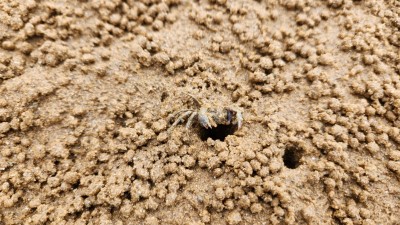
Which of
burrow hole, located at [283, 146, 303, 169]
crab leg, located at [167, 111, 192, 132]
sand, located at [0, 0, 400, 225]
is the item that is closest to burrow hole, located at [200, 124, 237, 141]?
sand, located at [0, 0, 400, 225]

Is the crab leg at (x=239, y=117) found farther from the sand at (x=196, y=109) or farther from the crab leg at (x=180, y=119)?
the crab leg at (x=180, y=119)

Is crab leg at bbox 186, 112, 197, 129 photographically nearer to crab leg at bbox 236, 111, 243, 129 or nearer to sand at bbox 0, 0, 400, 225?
sand at bbox 0, 0, 400, 225

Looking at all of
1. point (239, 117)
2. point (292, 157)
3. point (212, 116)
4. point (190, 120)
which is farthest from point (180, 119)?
point (292, 157)

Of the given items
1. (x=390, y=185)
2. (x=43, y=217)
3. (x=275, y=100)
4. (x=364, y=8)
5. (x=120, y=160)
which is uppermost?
(x=364, y=8)

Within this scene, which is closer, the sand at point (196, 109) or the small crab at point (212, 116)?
the sand at point (196, 109)

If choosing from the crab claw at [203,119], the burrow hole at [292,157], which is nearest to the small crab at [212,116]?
the crab claw at [203,119]

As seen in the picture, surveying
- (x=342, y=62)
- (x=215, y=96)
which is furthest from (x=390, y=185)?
(x=215, y=96)

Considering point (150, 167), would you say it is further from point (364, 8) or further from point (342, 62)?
point (364, 8)

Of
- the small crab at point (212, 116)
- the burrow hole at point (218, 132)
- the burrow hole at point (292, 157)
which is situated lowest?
the burrow hole at point (218, 132)
